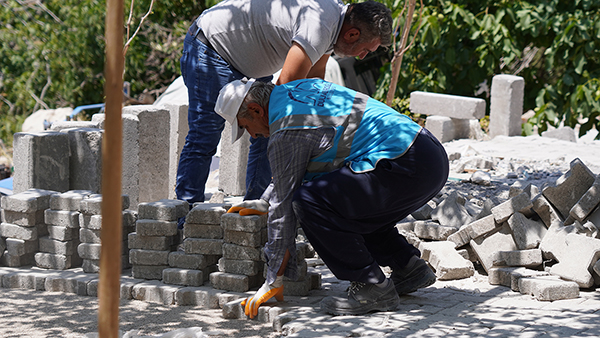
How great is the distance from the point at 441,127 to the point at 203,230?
6708mm

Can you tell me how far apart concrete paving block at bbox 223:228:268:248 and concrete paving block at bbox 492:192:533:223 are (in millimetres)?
1580

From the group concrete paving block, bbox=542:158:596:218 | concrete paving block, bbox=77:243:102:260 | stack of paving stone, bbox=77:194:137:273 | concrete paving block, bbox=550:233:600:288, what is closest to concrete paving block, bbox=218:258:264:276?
stack of paving stone, bbox=77:194:137:273

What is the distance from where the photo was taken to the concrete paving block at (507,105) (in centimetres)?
1062

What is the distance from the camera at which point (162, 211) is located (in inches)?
161

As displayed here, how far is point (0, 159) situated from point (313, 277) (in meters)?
11.6

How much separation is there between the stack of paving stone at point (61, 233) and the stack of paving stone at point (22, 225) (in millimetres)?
70

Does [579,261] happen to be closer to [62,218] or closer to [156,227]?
[156,227]

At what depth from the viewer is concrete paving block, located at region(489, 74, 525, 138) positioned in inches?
418

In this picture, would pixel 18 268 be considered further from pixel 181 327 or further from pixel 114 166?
pixel 114 166

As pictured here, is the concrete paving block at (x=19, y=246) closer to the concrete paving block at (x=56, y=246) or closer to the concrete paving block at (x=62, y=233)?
the concrete paving block at (x=56, y=246)

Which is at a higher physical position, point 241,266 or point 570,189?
point 570,189

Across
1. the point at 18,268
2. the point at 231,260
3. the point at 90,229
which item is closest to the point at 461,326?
the point at 231,260

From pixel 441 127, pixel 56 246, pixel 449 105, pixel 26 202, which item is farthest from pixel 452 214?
pixel 449 105

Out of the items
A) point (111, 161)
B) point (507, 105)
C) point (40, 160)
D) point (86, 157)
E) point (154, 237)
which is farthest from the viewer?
point (507, 105)
